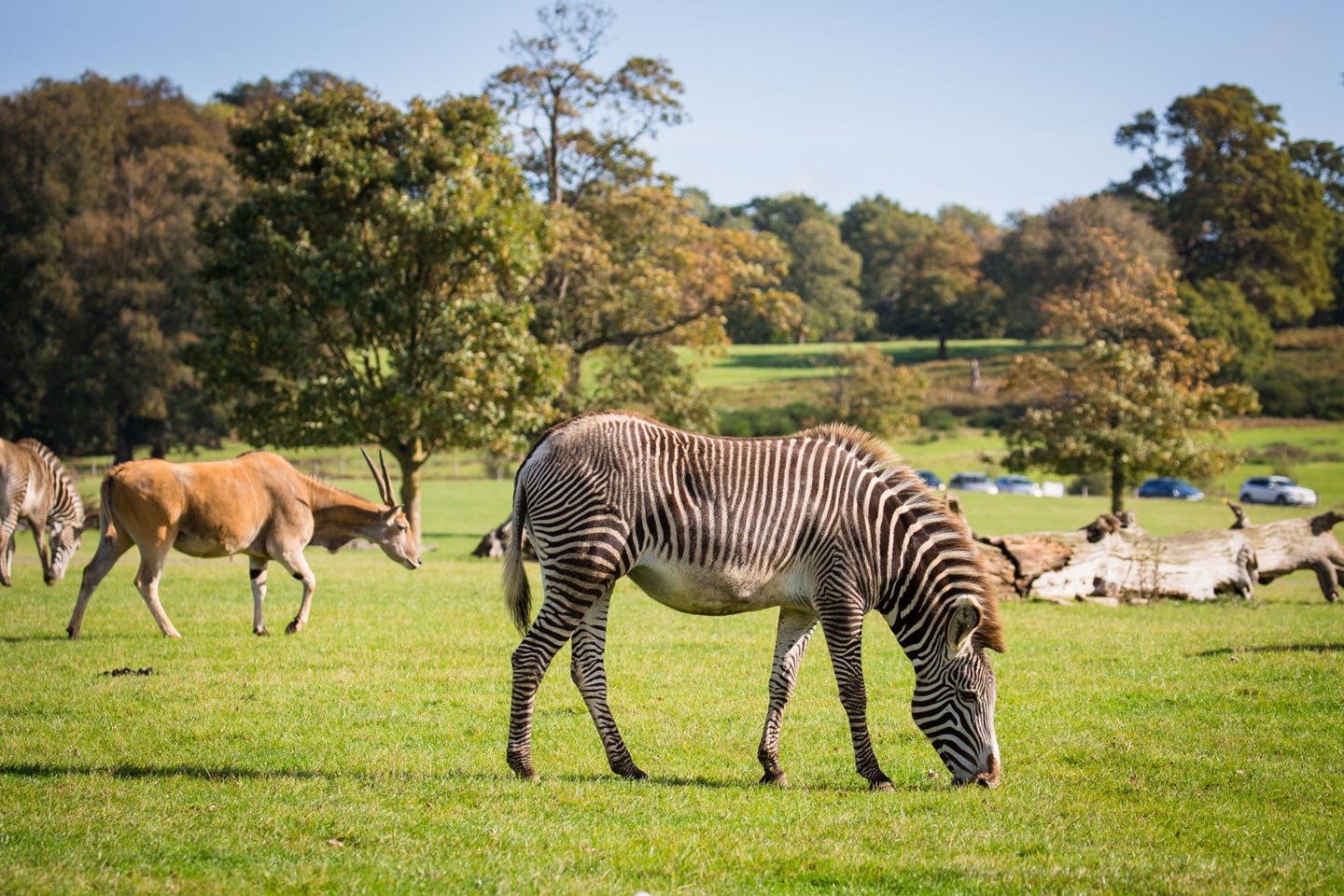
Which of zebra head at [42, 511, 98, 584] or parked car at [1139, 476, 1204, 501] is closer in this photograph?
zebra head at [42, 511, 98, 584]

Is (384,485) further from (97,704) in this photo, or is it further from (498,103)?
(498,103)

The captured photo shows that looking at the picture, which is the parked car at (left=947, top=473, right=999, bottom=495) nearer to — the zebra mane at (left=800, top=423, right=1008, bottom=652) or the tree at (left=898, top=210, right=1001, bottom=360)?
the tree at (left=898, top=210, right=1001, bottom=360)

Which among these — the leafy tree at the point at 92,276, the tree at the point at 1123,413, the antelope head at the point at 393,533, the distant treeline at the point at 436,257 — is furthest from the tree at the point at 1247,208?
the antelope head at the point at 393,533

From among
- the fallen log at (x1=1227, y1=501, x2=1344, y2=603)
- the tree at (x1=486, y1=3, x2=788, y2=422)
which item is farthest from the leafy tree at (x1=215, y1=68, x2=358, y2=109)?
the fallen log at (x1=1227, y1=501, x2=1344, y2=603)

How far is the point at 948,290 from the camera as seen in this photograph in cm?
11562

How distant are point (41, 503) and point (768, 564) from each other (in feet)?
64.9

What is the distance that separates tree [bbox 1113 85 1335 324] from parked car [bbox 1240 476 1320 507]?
A: 103ft

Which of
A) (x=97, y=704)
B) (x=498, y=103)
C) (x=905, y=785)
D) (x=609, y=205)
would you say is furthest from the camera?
(x=609, y=205)

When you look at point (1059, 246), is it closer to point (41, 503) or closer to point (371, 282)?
point (371, 282)

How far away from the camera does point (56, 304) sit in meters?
54.6

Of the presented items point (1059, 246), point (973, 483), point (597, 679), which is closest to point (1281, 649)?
point (597, 679)

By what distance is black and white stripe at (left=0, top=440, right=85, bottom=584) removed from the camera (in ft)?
75.7

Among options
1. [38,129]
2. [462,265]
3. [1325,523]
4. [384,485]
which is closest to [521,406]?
[462,265]

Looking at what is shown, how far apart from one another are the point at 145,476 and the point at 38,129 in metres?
49.6
